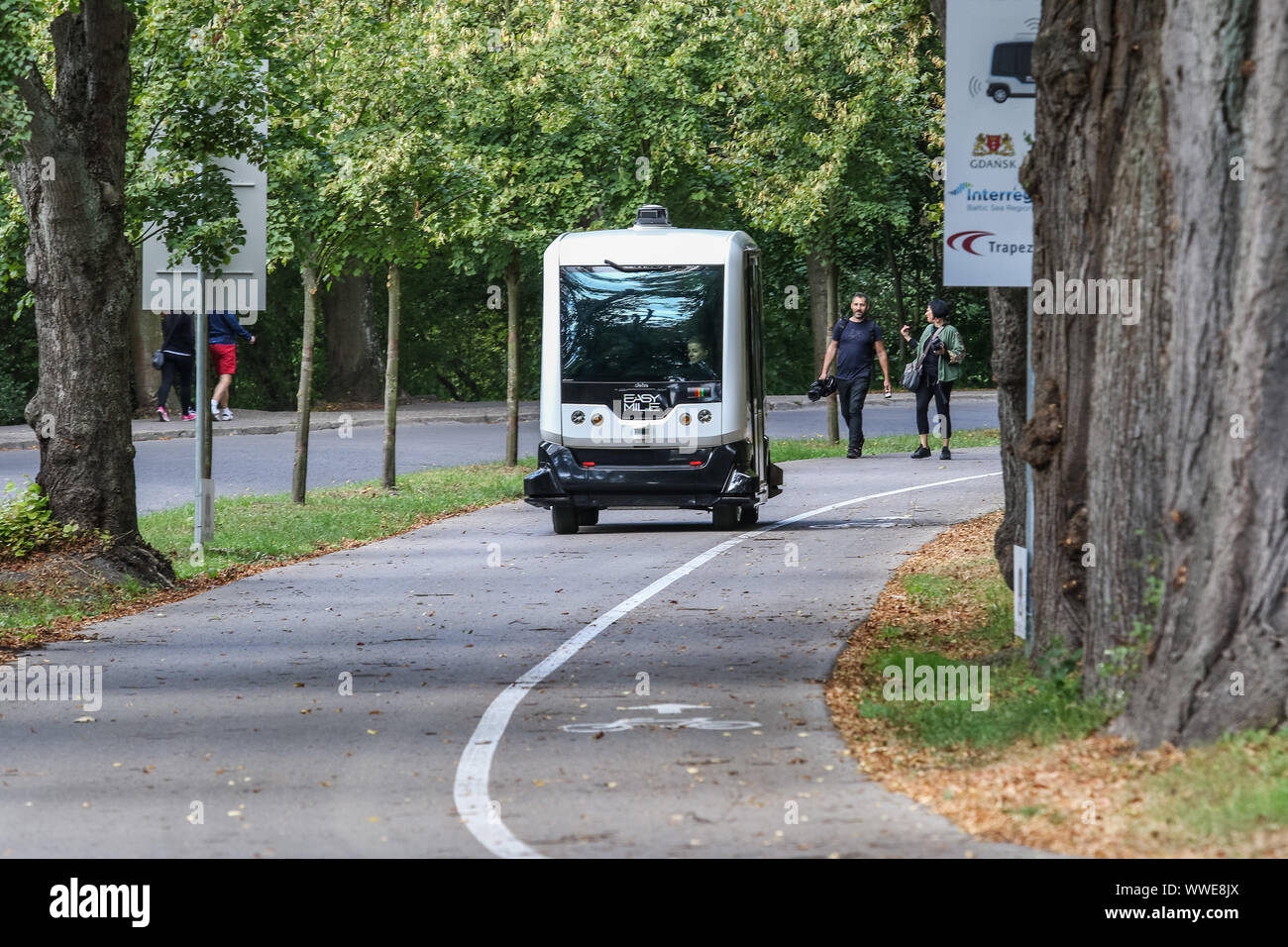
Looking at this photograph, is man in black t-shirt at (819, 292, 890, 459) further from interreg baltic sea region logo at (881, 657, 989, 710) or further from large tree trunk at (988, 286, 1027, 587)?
interreg baltic sea region logo at (881, 657, 989, 710)

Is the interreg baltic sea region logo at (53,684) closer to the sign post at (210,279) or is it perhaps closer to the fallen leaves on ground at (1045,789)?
the fallen leaves on ground at (1045,789)

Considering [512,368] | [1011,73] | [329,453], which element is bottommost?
[329,453]

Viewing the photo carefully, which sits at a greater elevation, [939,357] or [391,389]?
[939,357]

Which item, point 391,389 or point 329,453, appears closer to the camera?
point 391,389

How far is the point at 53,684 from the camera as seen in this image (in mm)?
11219

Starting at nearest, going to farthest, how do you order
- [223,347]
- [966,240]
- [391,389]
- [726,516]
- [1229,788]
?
[1229,788] < [966,240] < [726,516] < [391,389] < [223,347]

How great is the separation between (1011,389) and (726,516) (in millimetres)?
7584

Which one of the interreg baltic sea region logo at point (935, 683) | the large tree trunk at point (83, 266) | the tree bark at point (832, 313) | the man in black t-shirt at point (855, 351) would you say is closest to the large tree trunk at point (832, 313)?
the tree bark at point (832, 313)

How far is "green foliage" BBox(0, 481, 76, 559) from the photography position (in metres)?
15.3

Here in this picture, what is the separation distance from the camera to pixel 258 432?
Answer: 33.7 meters

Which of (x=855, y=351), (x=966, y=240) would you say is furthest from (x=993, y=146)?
(x=855, y=351)

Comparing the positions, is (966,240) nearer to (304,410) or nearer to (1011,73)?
(1011,73)

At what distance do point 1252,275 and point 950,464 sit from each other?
20.0 m

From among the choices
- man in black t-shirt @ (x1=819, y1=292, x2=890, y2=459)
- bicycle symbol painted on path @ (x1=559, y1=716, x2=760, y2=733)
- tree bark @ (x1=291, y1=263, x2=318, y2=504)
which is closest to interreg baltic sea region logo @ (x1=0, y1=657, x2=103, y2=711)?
bicycle symbol painted on path @ (x1=559, y1=716, x2=760, y2=733)
